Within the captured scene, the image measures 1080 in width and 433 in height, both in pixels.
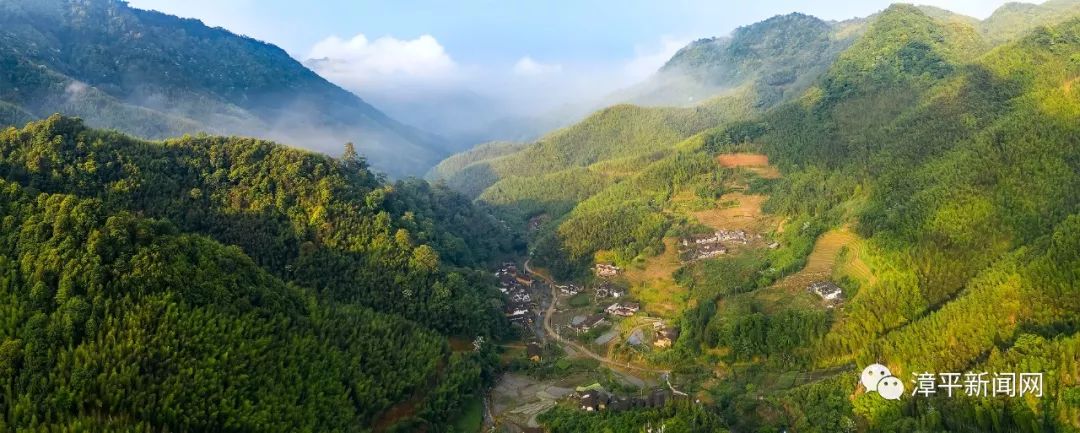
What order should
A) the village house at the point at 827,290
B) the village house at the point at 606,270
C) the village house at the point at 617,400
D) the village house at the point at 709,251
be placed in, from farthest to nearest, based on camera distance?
the village house at the point at 606,270 < the village house at the point at 709,251 < the village house at the point at 827,290 < the village house at the point at 617,400

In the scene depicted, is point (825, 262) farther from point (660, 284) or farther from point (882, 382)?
point (882, 382)

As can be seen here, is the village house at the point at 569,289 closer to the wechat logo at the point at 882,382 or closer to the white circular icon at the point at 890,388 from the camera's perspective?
the wechat logo at the point at 882,382

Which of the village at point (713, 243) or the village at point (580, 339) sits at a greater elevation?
the village at point (713, 243)

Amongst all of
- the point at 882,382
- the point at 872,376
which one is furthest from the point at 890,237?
the point at 882,382

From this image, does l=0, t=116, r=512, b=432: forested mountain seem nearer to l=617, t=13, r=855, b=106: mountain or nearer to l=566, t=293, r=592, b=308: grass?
l=566, t=293, r=592, b=308: grass

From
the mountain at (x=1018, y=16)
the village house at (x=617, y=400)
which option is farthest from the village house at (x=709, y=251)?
the mountain at (x=1018, y=16)

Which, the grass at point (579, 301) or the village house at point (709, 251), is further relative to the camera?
the village house at point (709, 251)

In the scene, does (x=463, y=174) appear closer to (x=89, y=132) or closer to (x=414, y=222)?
(x=414, y=222)

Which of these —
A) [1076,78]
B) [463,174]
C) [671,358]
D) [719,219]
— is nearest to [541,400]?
[671,358]
